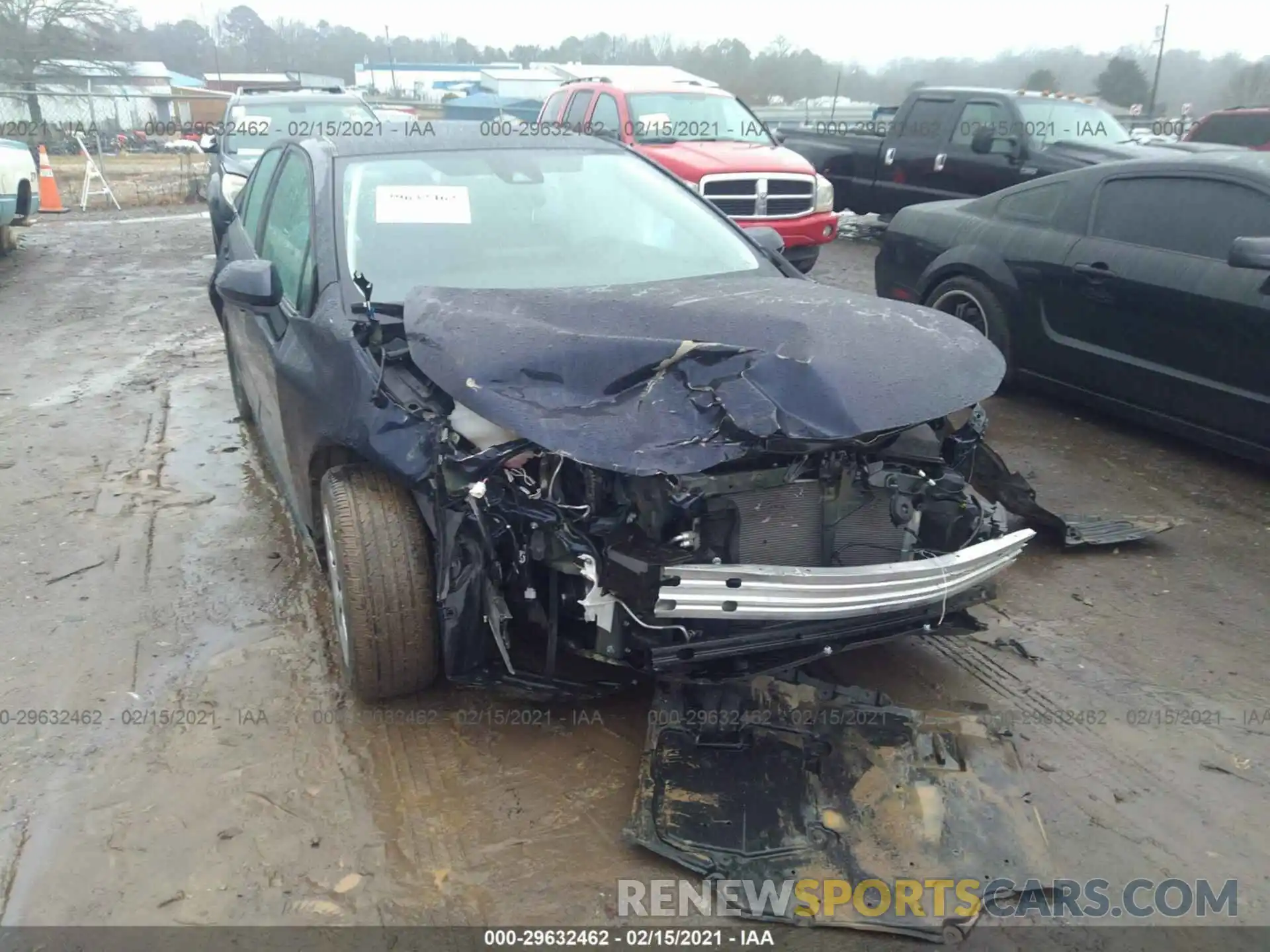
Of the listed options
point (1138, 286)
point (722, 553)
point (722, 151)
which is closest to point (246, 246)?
point (722, 553)

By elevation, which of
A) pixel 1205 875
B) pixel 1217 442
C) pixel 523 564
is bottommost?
pixel 1205 875

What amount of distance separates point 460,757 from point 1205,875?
2.08 meters

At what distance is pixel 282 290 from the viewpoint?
368 cm

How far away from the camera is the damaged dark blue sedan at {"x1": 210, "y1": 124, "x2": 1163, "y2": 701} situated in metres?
2.50

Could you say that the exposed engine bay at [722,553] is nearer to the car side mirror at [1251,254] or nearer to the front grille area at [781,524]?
the front grille area at [781,524]

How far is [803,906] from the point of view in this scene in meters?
2.35

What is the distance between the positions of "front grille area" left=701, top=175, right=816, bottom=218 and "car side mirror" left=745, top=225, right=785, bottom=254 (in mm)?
4809

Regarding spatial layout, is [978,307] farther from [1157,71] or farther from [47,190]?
[1157,71]

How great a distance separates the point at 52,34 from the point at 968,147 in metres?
39.6

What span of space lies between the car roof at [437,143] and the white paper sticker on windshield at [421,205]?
0.28 m

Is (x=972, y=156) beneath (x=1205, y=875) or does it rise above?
above

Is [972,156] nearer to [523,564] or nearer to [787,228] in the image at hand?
[787,228]

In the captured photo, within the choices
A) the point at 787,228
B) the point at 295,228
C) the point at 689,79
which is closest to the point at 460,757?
the point at 295,228
